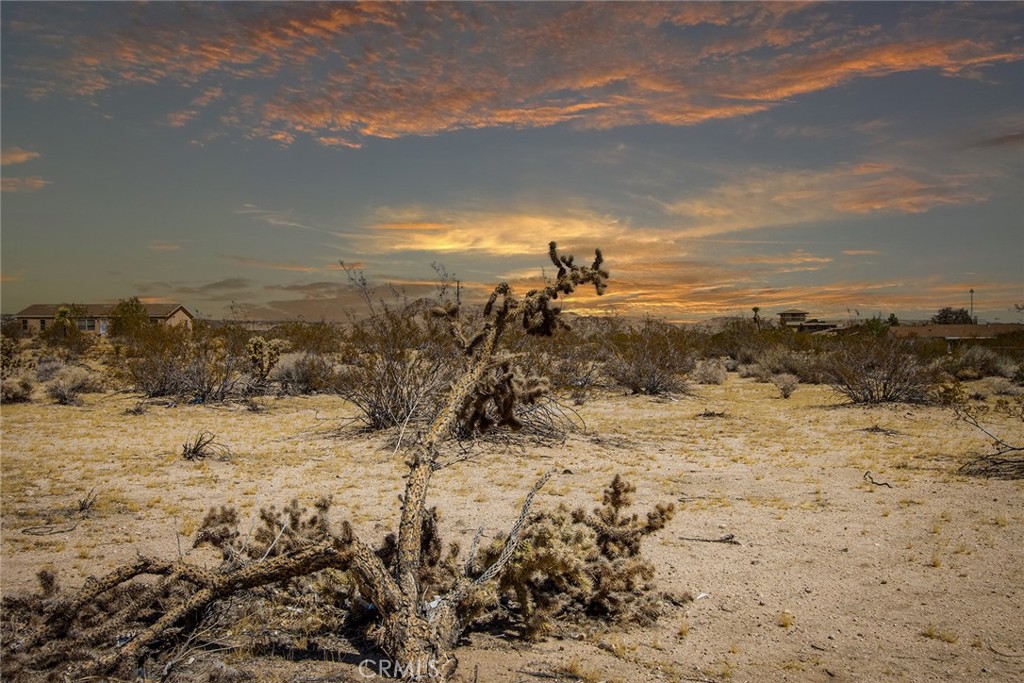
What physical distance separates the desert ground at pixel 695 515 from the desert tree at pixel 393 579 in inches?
14.6

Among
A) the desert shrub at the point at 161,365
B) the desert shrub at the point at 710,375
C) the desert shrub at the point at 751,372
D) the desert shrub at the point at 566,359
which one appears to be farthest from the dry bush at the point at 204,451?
the desert shrub at the point at 751,372

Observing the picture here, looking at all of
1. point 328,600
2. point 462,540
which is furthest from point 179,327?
point 328,600

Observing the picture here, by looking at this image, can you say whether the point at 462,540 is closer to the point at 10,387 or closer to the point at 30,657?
the point at 30,657

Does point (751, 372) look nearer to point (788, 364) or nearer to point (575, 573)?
point (788, 364)

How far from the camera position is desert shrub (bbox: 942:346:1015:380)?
969 inches

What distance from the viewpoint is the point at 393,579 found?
355 cm

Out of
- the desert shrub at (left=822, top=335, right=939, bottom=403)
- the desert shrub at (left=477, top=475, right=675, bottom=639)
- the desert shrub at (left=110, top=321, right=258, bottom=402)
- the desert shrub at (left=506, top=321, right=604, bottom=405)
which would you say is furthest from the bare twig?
the desert shrub at (left=110, top=321, right=258, bottom=402)

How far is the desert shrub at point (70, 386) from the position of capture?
16891mm

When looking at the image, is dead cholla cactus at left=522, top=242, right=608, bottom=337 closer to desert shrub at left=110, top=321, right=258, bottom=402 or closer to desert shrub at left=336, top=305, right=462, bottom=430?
desert shrub at left=336, top=305, right=462, bottom=430

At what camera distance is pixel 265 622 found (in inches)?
162

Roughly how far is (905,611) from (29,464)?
1180cm

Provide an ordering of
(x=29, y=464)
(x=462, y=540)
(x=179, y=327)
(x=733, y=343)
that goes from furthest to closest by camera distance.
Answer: (x=733, y=343) → (x=179, y=327) → (x=29, y=464) → (x=462, y=540)

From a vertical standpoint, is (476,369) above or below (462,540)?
above
